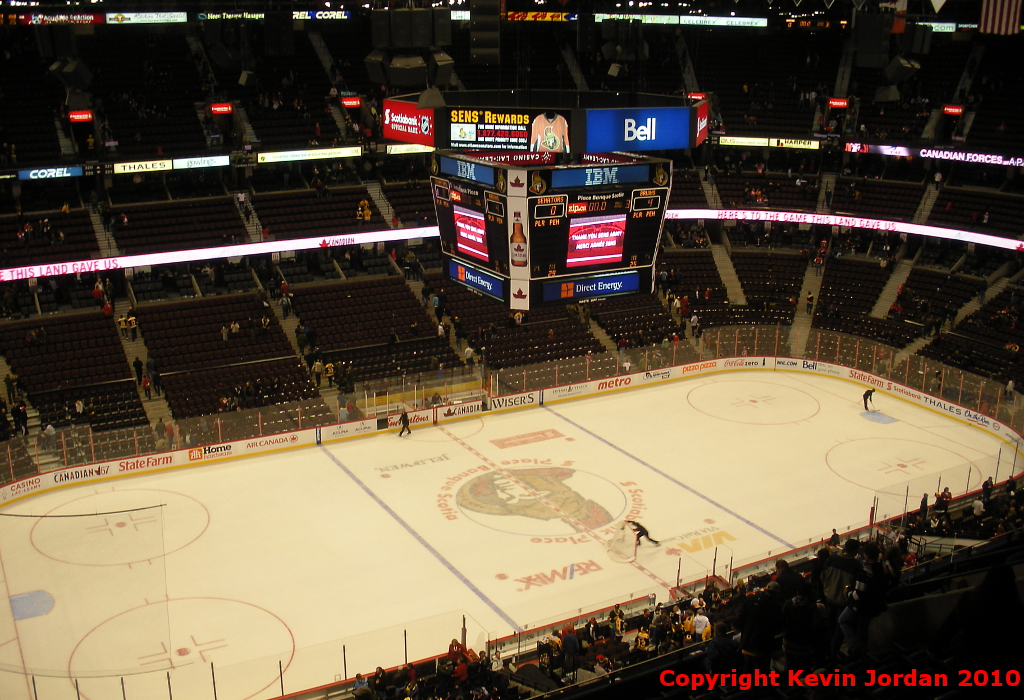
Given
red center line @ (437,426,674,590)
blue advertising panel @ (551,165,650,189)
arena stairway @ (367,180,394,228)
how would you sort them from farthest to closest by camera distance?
arena stairway @ (367,180,394,228) → red center line @ (437,426,674,590) → blue advertising panel @ (551,165,650,189)

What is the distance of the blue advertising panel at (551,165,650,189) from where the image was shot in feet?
66.3

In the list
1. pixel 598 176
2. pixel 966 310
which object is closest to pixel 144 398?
pixel 598 176

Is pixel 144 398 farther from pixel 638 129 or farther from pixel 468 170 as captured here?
pixel 638 129

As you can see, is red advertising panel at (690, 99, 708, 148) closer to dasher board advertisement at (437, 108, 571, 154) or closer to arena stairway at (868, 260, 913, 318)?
dasher board advertisement at (437, 108, 571, 154)

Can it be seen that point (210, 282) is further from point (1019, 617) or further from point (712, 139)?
point (1019, 617)

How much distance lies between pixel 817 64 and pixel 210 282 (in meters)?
32.3

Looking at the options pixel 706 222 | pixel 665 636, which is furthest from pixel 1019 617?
pixel 706 222

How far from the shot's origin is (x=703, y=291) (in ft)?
136

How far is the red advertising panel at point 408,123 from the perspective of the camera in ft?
69.4

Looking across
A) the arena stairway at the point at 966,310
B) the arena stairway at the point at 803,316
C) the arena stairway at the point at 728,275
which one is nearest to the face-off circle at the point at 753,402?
A: the arena stairway at the point at 803,316

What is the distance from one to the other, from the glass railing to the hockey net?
4.37 feet

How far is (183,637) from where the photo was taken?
19.3 m

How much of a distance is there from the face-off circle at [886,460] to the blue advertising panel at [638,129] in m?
12.2

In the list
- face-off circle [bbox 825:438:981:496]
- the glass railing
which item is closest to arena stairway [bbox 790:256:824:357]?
the glass railing
